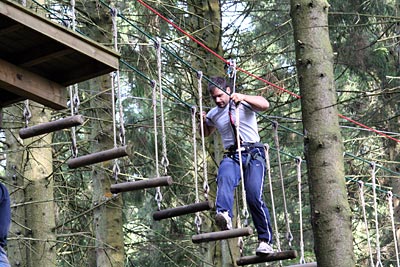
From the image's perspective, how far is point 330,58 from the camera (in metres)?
6.36

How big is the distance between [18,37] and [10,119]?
3.81 m

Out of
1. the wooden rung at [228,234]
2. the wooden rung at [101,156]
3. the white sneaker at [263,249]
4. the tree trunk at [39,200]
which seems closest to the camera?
the wooden rung at [101,156]

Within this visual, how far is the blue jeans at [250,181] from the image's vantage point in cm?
734

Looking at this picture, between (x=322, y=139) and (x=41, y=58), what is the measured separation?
75.6 inches

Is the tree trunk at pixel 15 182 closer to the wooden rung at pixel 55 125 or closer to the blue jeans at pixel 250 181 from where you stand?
the blue jeans at pixel 250 181

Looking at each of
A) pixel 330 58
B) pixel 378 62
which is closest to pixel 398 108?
pixel 378 62

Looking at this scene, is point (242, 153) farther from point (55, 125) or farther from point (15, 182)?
point (15, 182)

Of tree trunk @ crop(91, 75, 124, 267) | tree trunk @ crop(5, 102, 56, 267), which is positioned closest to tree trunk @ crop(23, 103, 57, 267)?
tree trunk @ crop(5, 102, 56, 267)

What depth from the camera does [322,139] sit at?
606 centimetres

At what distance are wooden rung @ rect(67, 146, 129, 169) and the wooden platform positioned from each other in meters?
0.44

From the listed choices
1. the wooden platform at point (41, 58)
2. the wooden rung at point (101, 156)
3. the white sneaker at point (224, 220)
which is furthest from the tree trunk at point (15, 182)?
the wooden platform at point (41, 58)

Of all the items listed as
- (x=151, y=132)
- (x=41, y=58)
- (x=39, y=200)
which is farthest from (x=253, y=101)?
(x=151, y=132)

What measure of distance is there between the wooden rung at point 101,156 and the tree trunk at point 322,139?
124 centimetres

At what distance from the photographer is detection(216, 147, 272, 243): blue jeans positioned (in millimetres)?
7344
